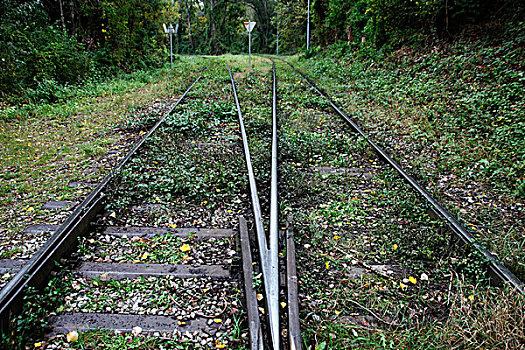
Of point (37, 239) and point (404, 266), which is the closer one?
point (404, 266)

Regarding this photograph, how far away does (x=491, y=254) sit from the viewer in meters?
3.10

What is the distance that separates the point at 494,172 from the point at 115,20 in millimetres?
13876

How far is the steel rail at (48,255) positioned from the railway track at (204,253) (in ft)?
0.04

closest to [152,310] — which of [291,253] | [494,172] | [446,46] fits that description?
[291,253]

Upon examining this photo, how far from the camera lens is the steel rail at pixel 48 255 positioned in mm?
2457

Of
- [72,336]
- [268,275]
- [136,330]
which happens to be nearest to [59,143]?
[72,336]

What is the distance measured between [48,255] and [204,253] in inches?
50.8

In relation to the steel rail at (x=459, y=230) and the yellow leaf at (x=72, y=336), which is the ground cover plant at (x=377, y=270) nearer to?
the steel rail at (x=459, y=230)

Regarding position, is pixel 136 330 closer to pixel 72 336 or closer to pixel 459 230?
pixel 72 336

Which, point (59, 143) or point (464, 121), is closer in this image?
point (59, 143)

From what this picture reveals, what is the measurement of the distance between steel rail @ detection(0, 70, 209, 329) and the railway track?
0.04ft

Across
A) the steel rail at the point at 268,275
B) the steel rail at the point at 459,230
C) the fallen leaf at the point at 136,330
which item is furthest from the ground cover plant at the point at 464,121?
the fallen leaf at the point at 136,330

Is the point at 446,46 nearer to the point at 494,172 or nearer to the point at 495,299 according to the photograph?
the point at 494,172

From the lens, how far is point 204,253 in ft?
11.0
